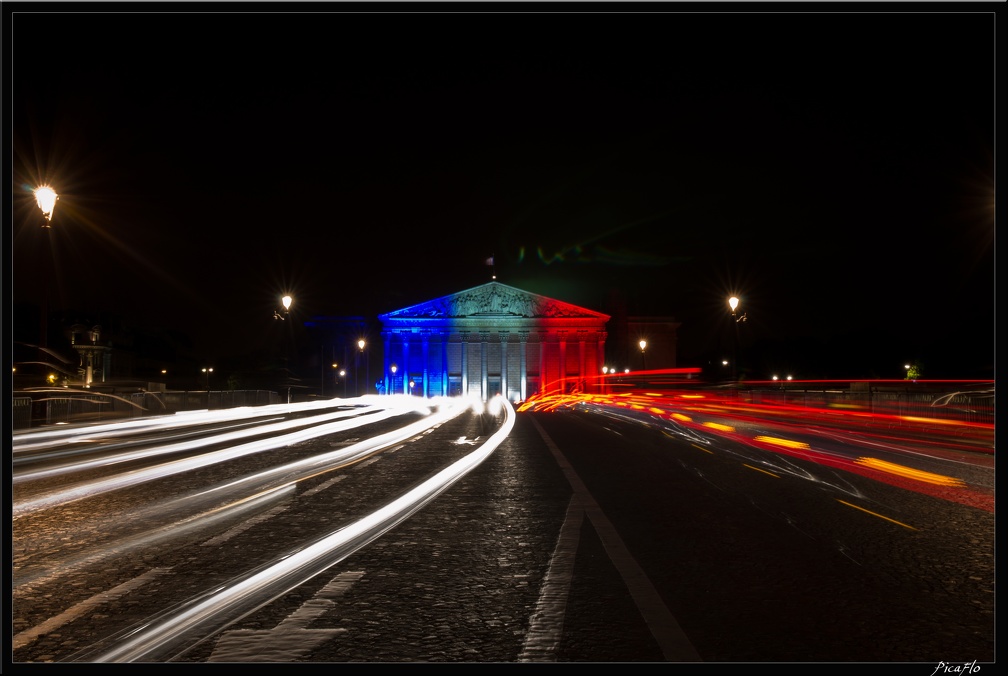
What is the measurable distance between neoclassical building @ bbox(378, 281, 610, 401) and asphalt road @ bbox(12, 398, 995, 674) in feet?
290

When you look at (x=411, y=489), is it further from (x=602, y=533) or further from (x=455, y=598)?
(x=455, y=598)

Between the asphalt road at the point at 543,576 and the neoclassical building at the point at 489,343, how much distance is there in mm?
88379

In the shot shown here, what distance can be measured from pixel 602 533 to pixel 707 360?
15312 centimetres

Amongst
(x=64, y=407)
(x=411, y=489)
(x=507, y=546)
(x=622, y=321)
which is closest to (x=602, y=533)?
(x=507, y=546)

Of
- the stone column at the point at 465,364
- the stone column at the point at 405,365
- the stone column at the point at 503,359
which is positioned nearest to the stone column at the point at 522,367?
the stone column at the point at 503,359

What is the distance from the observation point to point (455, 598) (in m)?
5.26

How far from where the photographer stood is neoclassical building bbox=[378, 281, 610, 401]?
9931 centimetres

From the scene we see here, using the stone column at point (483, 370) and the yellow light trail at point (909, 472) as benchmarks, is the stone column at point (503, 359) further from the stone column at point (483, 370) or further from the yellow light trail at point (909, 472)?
the yellow light trail at point (909, 472)

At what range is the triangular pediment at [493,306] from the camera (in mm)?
98688

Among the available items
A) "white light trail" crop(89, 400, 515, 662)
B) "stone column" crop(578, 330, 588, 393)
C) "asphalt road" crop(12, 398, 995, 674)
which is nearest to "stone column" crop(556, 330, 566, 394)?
"stone column" crop(578, 330, 588, 393)

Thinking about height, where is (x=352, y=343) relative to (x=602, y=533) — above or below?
above

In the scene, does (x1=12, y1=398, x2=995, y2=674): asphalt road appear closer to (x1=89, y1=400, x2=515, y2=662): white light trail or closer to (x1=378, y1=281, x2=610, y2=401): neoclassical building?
(x1=89, y1=400, x2=515, y2=662): white light trail

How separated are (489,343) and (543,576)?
315 ft

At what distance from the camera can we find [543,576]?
5828 millimetres
